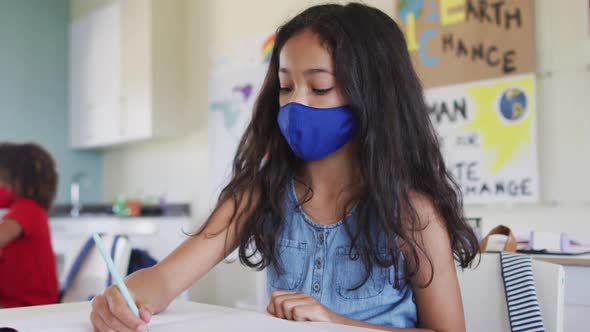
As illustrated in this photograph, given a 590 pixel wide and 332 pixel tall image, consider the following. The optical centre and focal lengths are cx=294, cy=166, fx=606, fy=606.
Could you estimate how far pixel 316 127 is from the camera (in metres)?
1.03

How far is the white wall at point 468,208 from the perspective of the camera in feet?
8.40

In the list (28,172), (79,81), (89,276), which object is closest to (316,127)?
(89,276)

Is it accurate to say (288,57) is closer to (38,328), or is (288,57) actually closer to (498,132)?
(38,328)

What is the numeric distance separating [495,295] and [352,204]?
0.28 meters

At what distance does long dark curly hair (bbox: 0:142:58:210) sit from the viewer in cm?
241

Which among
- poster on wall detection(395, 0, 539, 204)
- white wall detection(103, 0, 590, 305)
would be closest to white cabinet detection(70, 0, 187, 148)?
white wall detection(103, 0, 590, 305)

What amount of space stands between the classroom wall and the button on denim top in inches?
168

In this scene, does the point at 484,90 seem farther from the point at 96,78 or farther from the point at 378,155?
the point at 96,78

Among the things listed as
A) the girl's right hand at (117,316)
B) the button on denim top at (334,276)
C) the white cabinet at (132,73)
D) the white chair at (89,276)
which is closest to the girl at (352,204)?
the button on denim top at (334,276)

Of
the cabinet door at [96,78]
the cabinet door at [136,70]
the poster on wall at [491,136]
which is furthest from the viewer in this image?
the cabinet door at [96,78]

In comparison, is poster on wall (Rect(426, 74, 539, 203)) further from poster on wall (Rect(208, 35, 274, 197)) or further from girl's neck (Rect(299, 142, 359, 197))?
girl's neck (Rect(299, 142, 359, 197))

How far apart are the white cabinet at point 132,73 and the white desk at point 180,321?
3.46 meters

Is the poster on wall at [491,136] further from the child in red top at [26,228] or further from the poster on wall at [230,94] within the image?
the child in red top at [26,228]

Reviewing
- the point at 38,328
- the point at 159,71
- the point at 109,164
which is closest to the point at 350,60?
the point at 38,328
